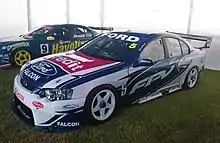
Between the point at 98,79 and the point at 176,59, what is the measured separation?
160cm

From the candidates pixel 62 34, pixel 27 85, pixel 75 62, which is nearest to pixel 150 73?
pixel 75 62

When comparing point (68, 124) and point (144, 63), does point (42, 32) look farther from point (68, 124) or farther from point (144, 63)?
point (68, 124)

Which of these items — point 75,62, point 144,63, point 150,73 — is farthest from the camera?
point 150,73

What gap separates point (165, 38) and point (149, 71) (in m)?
0.74

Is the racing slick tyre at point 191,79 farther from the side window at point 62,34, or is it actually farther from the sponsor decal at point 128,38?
the side window at point 62,34

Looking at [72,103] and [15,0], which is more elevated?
[15,0]

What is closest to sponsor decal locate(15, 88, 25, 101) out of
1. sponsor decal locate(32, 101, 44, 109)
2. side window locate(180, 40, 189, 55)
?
sponsor decal locate(32, 101, 44, 109)

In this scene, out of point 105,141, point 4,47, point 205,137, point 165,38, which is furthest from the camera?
point 4,47

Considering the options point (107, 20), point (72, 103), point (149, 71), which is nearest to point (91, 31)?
point (107, 20)

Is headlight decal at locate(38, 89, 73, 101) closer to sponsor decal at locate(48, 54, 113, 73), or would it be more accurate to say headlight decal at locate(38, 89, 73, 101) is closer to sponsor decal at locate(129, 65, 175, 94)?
sponsor decal at locate(48, 54, 113, 73)

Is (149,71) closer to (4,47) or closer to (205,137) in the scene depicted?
(205,137)

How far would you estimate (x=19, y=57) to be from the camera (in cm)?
654

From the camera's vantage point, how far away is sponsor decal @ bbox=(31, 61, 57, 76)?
3780 millimetres

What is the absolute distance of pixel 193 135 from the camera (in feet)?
12.3
